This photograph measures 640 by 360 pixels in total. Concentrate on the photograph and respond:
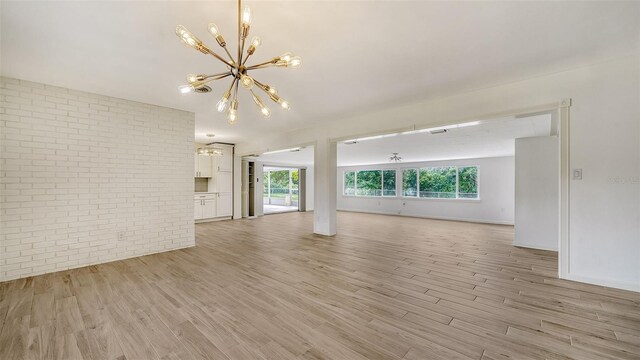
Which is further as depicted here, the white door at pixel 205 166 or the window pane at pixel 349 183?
the window pane at pixel 349 183

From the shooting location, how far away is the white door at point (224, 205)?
8.46 metres

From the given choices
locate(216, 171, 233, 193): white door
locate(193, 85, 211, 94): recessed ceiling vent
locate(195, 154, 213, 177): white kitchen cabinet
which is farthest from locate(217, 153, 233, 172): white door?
locate(193, 85, 211, 94): recessed ceiling vent

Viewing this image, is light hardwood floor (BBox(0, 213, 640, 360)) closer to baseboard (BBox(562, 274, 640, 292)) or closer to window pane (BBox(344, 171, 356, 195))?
baseboard (BBox(562, 274, 640, 292))

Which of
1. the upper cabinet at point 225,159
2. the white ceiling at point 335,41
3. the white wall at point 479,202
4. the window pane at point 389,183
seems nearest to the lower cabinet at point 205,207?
the upper cabinet at point 225,159

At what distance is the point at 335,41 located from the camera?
2.52m

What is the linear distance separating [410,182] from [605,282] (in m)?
8.05

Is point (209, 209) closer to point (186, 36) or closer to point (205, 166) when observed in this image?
point (205, 166)

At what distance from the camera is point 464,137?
600cm

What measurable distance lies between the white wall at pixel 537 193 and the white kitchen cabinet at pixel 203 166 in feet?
27.2

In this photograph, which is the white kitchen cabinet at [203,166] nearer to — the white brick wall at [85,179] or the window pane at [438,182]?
the white brick wall at [85,179]

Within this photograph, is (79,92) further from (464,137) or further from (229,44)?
(464,137)

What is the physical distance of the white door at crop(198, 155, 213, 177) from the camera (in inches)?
318

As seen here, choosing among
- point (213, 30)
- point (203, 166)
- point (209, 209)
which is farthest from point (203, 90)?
point (209, 209)

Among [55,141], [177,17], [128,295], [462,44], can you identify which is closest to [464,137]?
[462,44]
